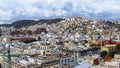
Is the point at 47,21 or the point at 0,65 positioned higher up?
the point at 0,65

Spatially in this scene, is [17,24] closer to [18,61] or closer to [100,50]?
[100,50]

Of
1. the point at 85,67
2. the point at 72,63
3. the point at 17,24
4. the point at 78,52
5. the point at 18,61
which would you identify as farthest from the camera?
the point at 17,24

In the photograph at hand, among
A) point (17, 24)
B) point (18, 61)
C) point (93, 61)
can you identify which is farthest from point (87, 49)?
point (17, 24)

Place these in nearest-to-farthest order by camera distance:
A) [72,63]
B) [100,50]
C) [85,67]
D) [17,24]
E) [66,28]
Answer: [85,67]
[72,63]
[100,50]
[66,28]
[17,24]

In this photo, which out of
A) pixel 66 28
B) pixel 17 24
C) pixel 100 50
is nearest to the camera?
pixel 100 50

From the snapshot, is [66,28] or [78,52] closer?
[78,52]

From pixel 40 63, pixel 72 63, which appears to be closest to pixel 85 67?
pixel 72 63

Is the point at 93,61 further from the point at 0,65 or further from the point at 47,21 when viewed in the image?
the point at 47,21

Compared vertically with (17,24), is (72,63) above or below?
above

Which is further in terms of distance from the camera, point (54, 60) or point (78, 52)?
point (78, 52)
